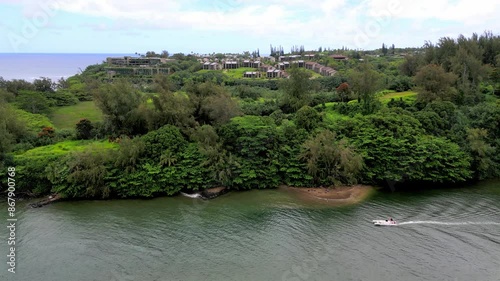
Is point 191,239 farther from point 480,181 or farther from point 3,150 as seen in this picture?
point 480,181

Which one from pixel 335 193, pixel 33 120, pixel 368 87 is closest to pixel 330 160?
pixel 335 193

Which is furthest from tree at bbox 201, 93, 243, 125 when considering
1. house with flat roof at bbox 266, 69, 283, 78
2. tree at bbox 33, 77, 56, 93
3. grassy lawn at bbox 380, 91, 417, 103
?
house with flat roof at bbox 266, 69, 283, 78

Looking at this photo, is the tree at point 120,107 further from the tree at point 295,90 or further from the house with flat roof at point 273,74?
the house with flat roof at point 273,74

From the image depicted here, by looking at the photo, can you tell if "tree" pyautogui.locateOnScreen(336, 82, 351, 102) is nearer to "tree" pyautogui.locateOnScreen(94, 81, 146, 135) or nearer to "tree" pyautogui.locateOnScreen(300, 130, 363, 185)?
"tree" pyautogui.locateOnScreen(300, 130, 363, 185)

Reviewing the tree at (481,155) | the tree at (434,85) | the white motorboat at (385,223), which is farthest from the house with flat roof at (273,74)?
the white motorboat at (385,223)

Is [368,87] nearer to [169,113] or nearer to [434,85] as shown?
[434,85]
